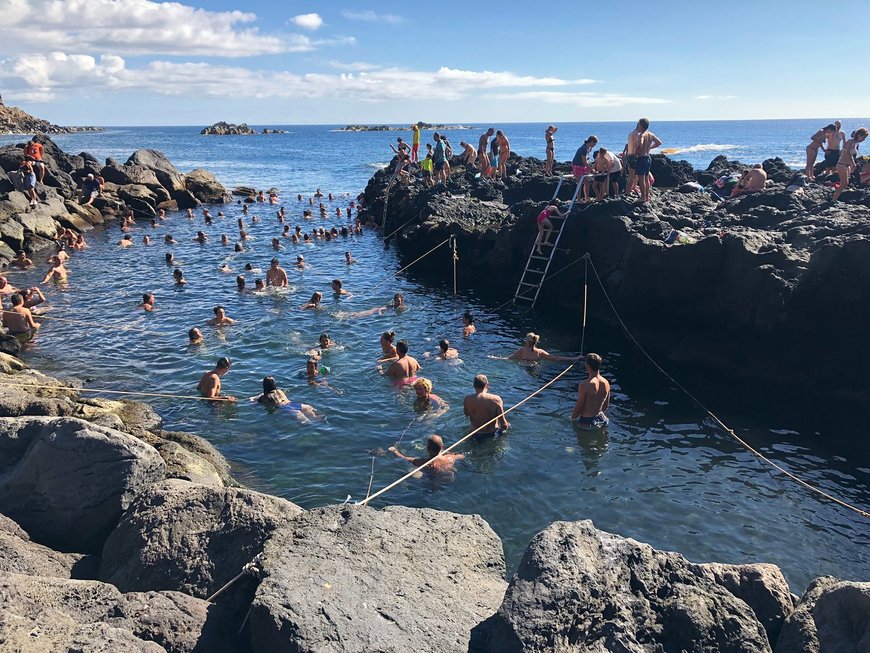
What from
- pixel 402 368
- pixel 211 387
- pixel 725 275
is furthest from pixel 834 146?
pixel 211 387

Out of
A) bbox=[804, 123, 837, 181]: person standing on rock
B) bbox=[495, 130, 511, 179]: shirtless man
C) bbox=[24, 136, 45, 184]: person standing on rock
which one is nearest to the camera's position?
bbox=[804, 123, 837, 181]: person standing on rock

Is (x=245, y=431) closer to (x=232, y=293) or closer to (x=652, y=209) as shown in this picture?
(x=232, y=293)

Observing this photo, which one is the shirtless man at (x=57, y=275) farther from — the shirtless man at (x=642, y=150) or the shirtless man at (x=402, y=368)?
the shirtless man at (x=642, y=150)

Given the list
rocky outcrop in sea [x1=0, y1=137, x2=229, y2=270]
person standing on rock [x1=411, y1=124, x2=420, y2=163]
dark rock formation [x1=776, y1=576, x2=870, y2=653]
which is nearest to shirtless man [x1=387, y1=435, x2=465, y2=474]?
dark rock formation [x1=776, y1=576, x2=870, y2=653]

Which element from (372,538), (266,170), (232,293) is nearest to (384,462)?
(372,538)

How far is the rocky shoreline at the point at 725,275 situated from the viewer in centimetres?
1364

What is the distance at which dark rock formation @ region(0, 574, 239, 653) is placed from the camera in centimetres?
443

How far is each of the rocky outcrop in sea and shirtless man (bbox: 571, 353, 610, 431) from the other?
86.4 feet

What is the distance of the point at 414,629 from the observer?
5.05 meters

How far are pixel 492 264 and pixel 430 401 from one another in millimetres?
10375

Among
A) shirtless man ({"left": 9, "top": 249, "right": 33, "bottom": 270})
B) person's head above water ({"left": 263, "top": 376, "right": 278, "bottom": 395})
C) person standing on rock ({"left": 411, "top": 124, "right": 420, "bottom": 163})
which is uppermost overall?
person standing on rock ({"left": 411, "top": 124, "right": 420, "bottom": 163})

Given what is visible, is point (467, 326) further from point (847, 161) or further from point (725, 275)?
point (847, 161)

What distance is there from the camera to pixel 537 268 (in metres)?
20.7

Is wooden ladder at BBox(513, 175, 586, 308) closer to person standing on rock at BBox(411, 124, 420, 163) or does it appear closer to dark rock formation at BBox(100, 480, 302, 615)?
dark rock formation at BBox(100, 480, 302, 615)
